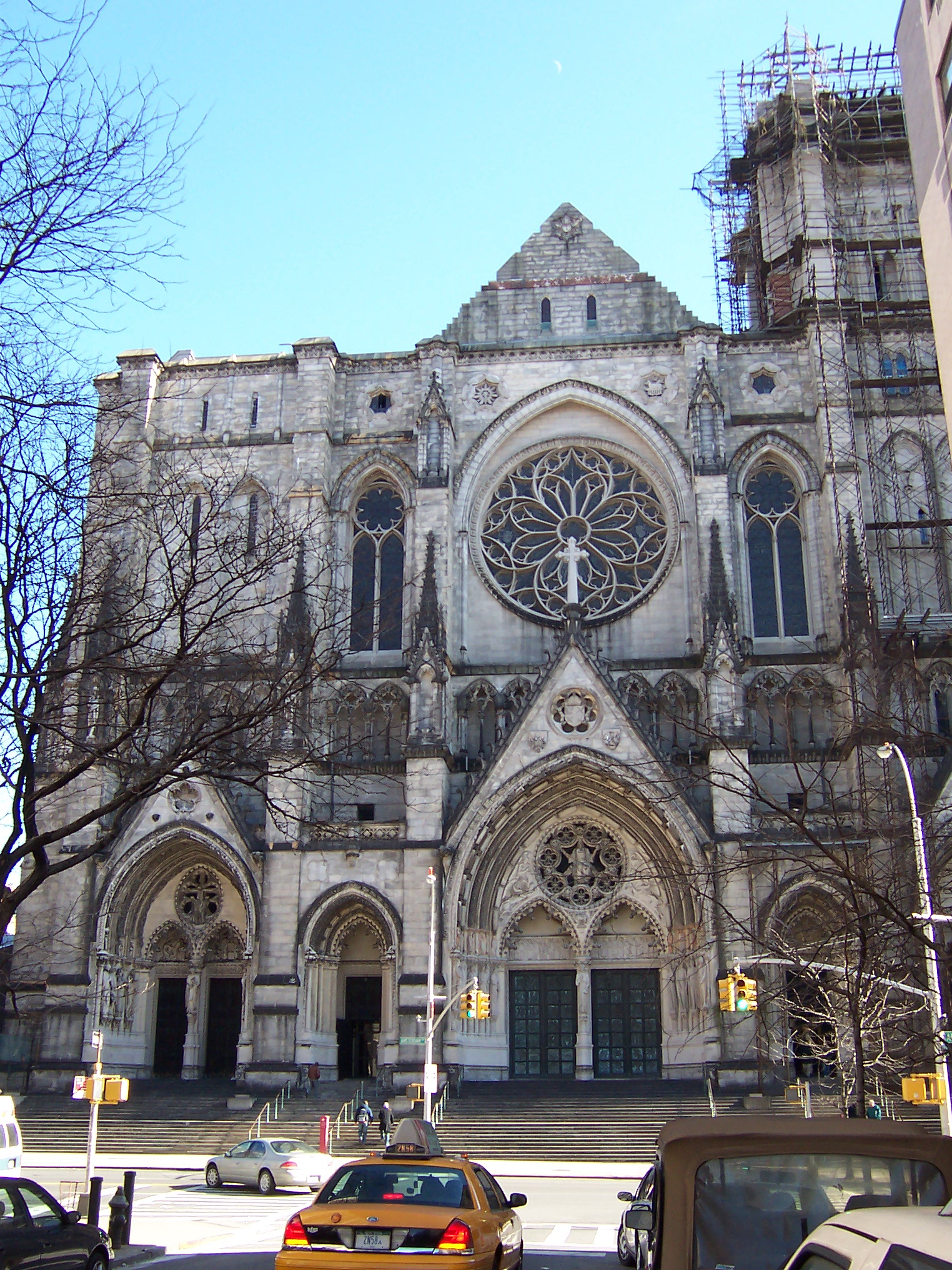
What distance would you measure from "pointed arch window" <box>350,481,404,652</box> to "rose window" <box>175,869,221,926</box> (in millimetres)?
7416

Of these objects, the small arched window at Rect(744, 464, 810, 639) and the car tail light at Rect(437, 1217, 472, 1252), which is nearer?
the car tail light at Rect(437, 1217, 472, 1252)

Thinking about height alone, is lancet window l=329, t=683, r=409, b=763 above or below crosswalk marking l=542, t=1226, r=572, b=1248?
above

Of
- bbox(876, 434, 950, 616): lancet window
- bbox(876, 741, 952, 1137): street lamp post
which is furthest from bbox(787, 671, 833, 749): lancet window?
bbox(876, 741, 952, 1137): street lamp post

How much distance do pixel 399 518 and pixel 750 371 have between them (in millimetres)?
10895

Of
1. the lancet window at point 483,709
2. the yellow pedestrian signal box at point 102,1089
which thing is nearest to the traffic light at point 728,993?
the yellow pedestrian signal box at point 102,1089

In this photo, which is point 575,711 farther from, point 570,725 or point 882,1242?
point 882,1242

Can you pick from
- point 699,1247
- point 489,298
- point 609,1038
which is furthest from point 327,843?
point 699,1247

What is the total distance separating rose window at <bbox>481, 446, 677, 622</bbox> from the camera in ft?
114

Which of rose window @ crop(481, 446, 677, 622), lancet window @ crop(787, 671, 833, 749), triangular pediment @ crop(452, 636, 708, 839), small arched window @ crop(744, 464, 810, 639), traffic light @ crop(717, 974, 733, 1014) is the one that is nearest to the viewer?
traffic light @ crop(717, 974, 733, 1014)

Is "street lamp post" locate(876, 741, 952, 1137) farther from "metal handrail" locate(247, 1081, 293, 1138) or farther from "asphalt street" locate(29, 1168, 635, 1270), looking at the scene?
"metal handrail" locate(247, 1081, 293, 1138)

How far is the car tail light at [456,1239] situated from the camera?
7879mm

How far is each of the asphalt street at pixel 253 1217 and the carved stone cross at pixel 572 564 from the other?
1526 cm

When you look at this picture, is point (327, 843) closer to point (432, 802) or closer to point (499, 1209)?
point (432, 802)

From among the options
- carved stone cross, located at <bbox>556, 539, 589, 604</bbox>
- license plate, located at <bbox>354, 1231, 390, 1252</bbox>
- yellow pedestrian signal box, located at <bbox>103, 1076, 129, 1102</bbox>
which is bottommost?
license plate, located at <bbox>354, 1231, 390, 1252</bbox>
